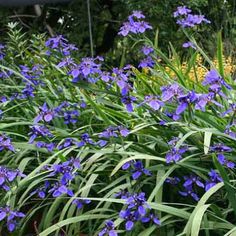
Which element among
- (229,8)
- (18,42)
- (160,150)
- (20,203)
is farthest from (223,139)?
(229,8)

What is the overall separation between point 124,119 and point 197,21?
→ 612 millimetres

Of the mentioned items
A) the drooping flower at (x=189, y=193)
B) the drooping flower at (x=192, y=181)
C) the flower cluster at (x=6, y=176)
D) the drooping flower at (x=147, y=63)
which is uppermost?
the drooping flower at (x=147, y=63)

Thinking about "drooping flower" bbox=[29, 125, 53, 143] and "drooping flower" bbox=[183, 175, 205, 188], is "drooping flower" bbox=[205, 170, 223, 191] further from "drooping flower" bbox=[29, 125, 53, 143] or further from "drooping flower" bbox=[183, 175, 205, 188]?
"drooping flower" bbox=[29, 125, 53, 143]

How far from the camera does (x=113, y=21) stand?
25.2 ft

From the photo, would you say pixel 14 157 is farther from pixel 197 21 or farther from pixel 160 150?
pixel 197 21

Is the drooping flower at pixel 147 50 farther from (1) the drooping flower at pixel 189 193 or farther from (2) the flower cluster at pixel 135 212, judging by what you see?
(2) the flower cluster at pixel 135 212

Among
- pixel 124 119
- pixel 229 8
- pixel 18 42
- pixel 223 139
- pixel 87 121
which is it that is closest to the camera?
pixel 223 139

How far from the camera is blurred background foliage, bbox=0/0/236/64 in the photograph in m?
6.89

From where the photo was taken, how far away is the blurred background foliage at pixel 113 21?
22.6 ft

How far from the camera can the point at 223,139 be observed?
2.38 meters

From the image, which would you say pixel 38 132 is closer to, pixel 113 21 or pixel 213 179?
pixel 213 179

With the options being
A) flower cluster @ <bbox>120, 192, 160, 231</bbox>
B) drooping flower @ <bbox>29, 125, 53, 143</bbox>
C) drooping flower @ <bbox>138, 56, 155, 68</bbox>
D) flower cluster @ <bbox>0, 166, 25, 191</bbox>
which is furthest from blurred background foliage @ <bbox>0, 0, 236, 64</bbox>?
flower cluster @ <bbox>120, 192, 160, 231</bbox>

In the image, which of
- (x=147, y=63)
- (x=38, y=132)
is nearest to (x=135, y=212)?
(x=38, y=132)

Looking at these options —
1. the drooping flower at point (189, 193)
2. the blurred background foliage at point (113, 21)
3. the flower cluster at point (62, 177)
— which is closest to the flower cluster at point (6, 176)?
the flower cluster at point (62, 177)
